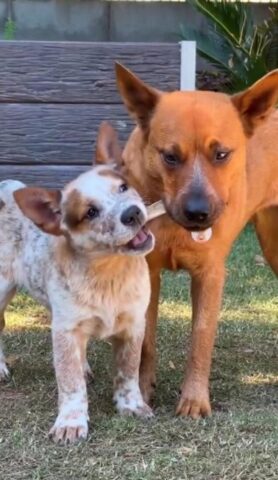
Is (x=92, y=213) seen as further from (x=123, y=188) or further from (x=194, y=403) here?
(x=194, y=403)

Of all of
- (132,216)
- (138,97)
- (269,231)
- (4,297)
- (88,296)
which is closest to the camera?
(132,216)

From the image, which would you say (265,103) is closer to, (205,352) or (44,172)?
(205,352)

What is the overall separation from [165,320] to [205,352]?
1588 millimetres

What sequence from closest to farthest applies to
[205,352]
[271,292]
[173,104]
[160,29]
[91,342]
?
[173,104]
[205,352]
[91,342]
[271,292]
[160,29]

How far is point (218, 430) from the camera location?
417 cm

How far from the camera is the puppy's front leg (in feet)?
14.5

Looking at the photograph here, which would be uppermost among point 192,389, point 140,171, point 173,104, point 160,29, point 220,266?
point 173,104

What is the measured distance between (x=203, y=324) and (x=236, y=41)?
20.0 ft

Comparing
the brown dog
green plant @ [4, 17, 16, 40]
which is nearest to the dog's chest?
Answer: the brown dog

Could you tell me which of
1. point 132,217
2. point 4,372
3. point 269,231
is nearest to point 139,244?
point 132,217

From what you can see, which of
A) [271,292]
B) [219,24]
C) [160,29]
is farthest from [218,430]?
[160,29]

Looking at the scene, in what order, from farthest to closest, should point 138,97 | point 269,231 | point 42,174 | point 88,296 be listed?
point 42,174 < point 269,231 < point 138,97 < point 88,296

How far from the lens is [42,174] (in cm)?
716

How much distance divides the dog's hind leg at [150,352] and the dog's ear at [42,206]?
0.71m
